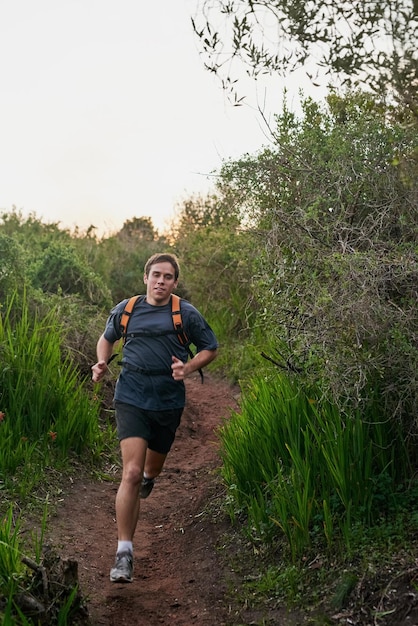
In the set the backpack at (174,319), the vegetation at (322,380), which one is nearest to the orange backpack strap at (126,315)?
the backpack at (174,319)

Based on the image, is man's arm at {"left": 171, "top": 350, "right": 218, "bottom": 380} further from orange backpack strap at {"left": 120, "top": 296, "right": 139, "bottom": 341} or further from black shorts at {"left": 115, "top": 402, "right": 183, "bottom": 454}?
orange backpack strap at {"left": 120, "top": 296, "right": 139, "bottom": 341}

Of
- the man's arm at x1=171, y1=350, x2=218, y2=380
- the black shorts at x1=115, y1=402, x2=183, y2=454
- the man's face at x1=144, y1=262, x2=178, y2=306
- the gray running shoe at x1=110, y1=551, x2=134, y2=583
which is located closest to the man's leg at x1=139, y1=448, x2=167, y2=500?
the black shorts at x1=115, y1=402, x2=183, y2=454

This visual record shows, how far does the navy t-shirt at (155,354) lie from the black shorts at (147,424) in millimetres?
53

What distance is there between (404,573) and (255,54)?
410 cm

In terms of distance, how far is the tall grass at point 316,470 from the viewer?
5.67 m

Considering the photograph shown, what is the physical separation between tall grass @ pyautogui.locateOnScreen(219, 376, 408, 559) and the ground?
0.48 m

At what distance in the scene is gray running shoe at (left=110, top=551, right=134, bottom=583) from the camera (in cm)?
569

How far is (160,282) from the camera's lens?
6.47 metres

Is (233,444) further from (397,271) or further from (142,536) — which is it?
(397,271)

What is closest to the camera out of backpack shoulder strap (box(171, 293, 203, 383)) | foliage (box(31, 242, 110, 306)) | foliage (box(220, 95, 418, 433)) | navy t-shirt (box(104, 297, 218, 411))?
foliage (box(220, 95, 418, 433))

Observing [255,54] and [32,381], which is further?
[32,381]

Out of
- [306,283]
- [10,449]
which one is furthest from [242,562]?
[10,449]

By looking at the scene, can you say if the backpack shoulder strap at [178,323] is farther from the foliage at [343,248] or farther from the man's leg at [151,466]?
the man's leg at [151,466]

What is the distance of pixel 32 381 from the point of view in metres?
8.41
